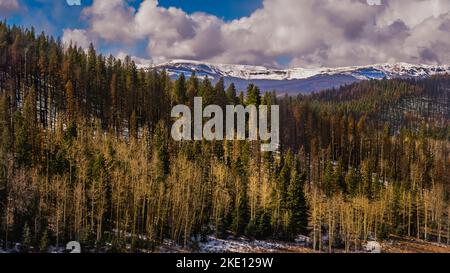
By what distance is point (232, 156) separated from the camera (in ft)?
327

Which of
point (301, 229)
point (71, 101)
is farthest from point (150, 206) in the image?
point (71, 101)

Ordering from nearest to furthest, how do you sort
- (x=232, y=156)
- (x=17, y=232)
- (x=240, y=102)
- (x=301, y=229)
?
1. (x=17, y=232)
2. (x=301, y=229)
3. (x=232, y=156)
4. (x=240, y=102)

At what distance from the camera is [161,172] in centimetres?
8100

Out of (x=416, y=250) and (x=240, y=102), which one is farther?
(x=240, y=102)

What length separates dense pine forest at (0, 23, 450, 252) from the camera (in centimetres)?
6381

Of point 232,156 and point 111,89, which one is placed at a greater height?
point 111,89

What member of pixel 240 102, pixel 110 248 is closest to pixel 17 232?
pixel 110 248

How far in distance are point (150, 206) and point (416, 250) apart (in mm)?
48736

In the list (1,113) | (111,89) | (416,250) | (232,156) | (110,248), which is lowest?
(416,250)

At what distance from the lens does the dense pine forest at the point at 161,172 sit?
209 feet
